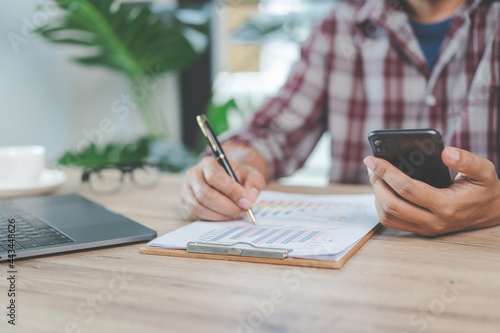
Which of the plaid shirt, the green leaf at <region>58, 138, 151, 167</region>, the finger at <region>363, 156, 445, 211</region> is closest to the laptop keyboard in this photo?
the finger at <region>363, 156, 445, 211</region>

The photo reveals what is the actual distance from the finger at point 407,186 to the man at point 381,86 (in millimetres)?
446

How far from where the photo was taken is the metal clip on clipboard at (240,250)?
0.56m

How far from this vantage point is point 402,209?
621 millimetres

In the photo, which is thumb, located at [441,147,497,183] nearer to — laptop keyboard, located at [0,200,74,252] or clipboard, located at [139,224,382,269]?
clipboard, located at [139,224,382,269]

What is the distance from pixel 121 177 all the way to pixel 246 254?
586 millimetres

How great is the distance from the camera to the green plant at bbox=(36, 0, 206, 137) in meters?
1.62

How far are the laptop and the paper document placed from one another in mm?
64

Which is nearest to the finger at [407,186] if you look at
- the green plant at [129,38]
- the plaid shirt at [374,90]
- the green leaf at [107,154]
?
the plaid shirt at [374,90]

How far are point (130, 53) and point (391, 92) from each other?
1014 mm

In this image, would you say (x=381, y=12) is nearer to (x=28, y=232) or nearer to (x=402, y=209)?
(x=402, y=209)

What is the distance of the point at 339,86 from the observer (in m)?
1.30

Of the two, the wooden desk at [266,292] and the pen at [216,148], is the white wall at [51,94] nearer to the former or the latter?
the pen at [216,148]

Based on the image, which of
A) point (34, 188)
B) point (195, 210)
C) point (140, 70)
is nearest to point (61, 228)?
point (195, 210)

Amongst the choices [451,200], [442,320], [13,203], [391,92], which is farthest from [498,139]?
[13,203]
